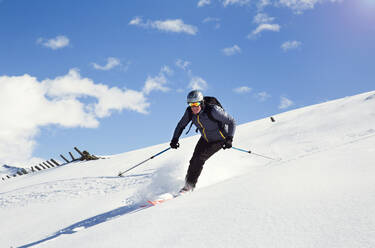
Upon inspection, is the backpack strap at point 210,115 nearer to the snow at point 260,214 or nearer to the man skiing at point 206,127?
the man skiing at point 206,127

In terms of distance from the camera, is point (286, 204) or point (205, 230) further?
point (286, 204)

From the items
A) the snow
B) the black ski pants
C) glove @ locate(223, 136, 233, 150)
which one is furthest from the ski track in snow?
glove @ locate(223, 136, 233, 150)

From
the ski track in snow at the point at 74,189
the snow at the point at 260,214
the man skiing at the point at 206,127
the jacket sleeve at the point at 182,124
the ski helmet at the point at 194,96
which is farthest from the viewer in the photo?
the ski track in snow at the point at 74,189

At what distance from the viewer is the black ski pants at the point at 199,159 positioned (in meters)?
4.96

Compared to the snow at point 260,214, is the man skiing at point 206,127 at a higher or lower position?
higher

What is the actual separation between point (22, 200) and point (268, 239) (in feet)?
30.4

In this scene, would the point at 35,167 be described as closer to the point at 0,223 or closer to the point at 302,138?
the point at 0,223

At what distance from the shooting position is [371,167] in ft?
10.0

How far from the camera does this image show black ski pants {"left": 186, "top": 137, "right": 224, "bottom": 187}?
4.96 metres

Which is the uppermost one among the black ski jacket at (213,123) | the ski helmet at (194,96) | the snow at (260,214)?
the ski helmet at (194,96)

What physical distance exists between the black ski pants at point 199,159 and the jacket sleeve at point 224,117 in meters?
0.29

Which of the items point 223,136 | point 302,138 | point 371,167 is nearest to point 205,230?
point 371,167

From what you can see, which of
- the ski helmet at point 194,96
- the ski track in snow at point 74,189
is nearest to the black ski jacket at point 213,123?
the ski helmet at point 194,96

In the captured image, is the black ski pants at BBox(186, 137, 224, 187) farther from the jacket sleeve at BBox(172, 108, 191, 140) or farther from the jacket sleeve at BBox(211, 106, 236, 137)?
the jacket sleeve at BBox(172, 108, 191, 140)
